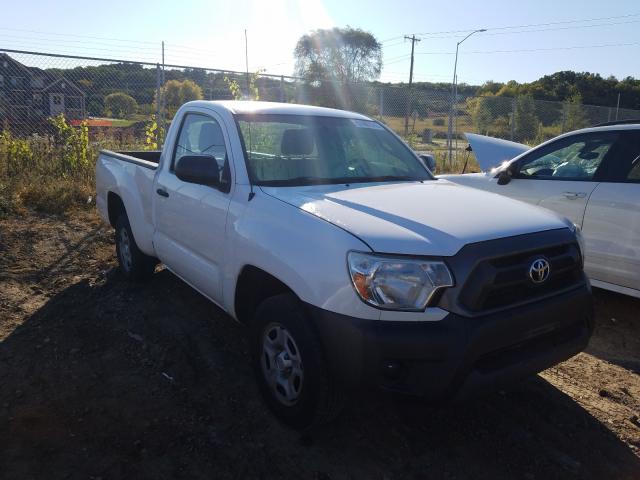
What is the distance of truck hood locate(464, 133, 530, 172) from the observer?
22.5 ft

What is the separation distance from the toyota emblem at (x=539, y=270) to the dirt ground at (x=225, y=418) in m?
0.85

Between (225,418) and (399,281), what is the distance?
1.40 metres

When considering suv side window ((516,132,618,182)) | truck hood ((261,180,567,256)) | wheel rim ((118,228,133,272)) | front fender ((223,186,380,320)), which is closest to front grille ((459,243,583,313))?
truck hood ((261,180,567,256))

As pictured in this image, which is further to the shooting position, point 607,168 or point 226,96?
point 226,96

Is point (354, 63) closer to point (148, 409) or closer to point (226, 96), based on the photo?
point (226, 96)

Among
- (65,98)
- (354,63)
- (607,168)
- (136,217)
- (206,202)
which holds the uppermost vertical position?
(354,63)

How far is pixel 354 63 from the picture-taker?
49.3 meters

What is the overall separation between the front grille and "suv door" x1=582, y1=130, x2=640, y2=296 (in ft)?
6.09

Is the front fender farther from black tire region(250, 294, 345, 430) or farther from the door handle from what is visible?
the door handle

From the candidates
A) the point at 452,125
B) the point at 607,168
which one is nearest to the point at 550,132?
the point at 452,125

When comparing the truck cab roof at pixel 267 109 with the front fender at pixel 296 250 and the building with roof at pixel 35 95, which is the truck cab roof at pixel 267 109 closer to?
the front fender at pixel 296 250

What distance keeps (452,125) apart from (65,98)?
9795mm

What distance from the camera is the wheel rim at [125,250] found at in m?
5.16

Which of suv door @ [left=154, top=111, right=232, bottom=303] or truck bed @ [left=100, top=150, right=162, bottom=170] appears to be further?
truck bed @ [left=100, top=150, right=162, bottom=170]
